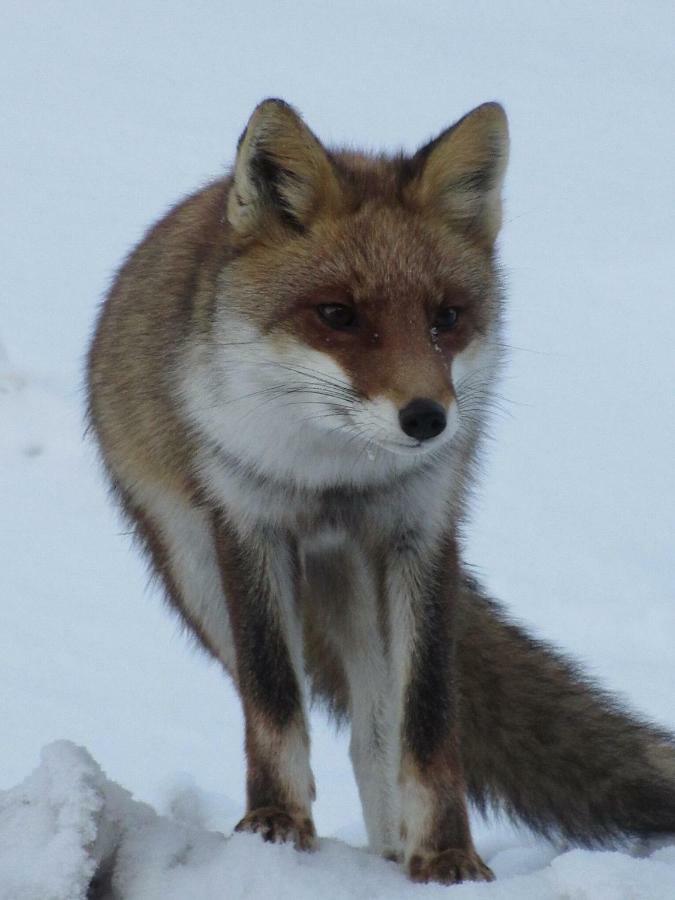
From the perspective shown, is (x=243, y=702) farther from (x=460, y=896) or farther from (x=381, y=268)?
(x=381, y=268)

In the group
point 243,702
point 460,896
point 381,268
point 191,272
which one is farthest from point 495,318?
point 460,896

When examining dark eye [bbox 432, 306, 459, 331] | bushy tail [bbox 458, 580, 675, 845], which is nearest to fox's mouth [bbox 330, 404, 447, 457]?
dark eye [bbox 432, 306, 459, 331]

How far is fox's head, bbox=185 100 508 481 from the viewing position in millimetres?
4074

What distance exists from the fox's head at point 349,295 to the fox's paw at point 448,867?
1165mm

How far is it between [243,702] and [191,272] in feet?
4.66

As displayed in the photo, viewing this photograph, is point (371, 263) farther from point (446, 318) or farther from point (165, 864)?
point (165, 864)

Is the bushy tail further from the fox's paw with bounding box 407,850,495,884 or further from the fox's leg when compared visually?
the fox's paw with bounding box 407,850,495,884

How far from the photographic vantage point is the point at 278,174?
175 inches

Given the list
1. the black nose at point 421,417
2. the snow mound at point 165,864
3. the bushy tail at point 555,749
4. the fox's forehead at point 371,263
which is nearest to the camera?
the snow mound at point 165,864

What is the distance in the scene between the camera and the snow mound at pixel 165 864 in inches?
144

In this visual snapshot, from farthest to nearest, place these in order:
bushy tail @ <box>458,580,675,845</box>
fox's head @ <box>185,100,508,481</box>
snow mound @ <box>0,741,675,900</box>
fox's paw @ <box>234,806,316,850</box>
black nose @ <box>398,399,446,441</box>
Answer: bushy tail @ <box>458,580,675,845</box>, fox's paw @ <box>234,806,316,850</box>, fox's head @ <box>185,100,508,481</box>, black nose @ <box>398,399,446,441</box>, snow mound @ <box>0,741,675,900</box>

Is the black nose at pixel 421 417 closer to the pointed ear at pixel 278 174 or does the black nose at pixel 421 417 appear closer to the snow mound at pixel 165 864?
the pointed ear at pixel 278 174

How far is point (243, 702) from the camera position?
183 inches

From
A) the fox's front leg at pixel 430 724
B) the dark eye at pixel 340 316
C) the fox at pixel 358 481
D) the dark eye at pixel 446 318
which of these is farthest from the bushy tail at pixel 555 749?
the dark eye at pixel 340 316
